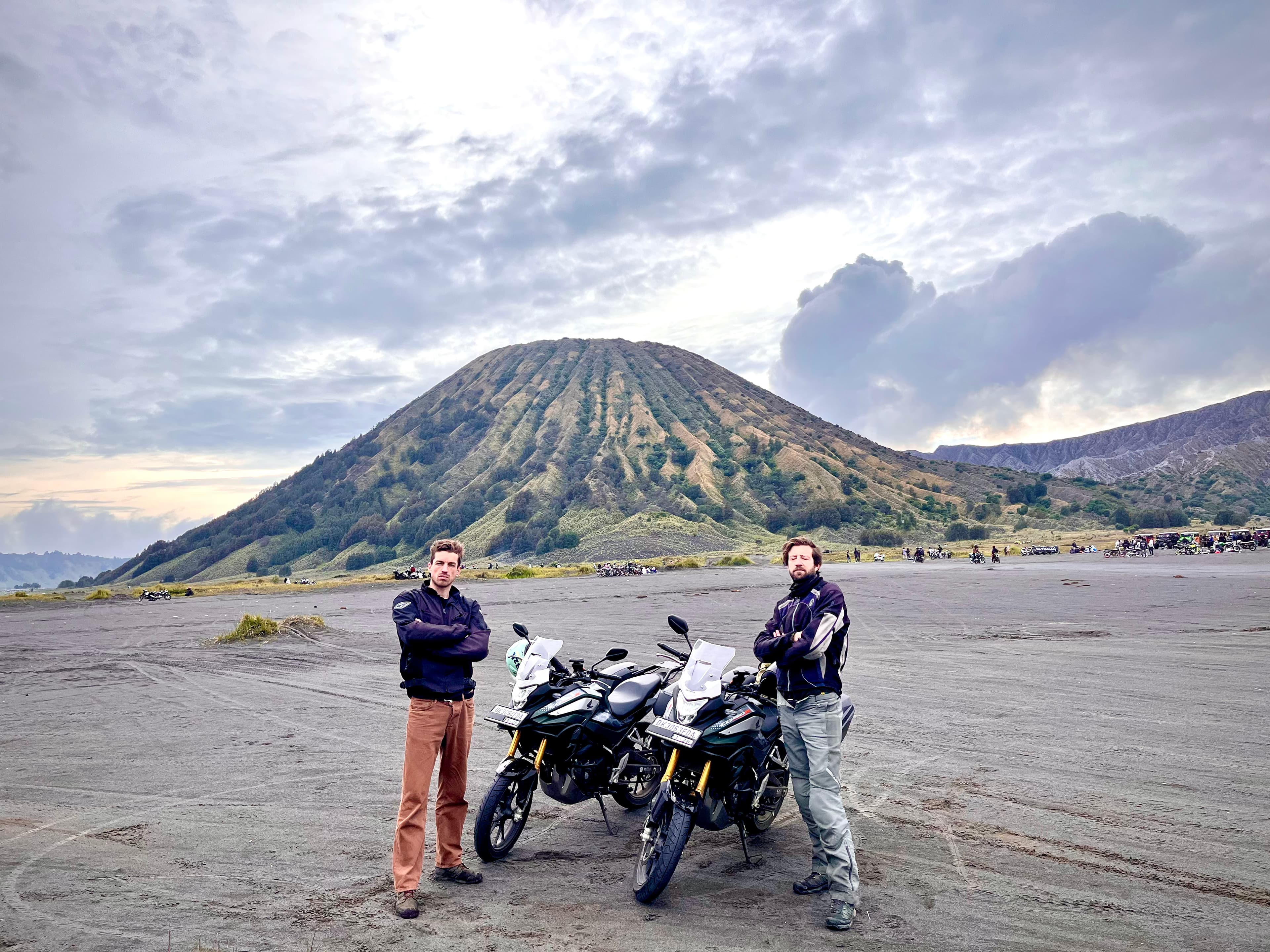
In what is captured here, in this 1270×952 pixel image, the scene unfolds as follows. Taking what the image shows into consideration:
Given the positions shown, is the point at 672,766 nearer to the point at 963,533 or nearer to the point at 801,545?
the point at 801,545

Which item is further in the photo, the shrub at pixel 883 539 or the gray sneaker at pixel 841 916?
the shrub at pixel 883 539

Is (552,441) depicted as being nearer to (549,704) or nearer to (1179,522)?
(1179,522)

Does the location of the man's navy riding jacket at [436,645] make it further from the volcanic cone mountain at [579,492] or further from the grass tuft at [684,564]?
the volcanic cone mountain at [579,492]

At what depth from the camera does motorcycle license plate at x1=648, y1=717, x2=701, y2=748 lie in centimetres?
532

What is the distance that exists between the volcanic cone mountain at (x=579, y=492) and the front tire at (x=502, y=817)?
9432 cm

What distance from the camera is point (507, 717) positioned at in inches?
235

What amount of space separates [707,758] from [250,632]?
2232 cm

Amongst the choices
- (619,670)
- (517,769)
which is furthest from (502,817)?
(619,670)

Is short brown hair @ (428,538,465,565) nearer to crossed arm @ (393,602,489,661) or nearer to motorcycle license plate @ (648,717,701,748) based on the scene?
crossed arm @ (393,602,489,661)

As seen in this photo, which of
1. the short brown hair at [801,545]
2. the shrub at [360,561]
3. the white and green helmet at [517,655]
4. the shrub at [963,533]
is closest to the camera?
the short brown hair at [801,545]

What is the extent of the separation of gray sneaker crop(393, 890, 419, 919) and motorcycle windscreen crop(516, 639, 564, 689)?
1.56 meters

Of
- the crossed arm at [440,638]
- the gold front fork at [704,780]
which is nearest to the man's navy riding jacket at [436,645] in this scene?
the crossed arm at [440,638]

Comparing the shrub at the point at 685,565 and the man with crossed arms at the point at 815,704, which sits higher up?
the man with crossed arms at the point at 815,704

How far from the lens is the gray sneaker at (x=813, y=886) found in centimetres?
546
